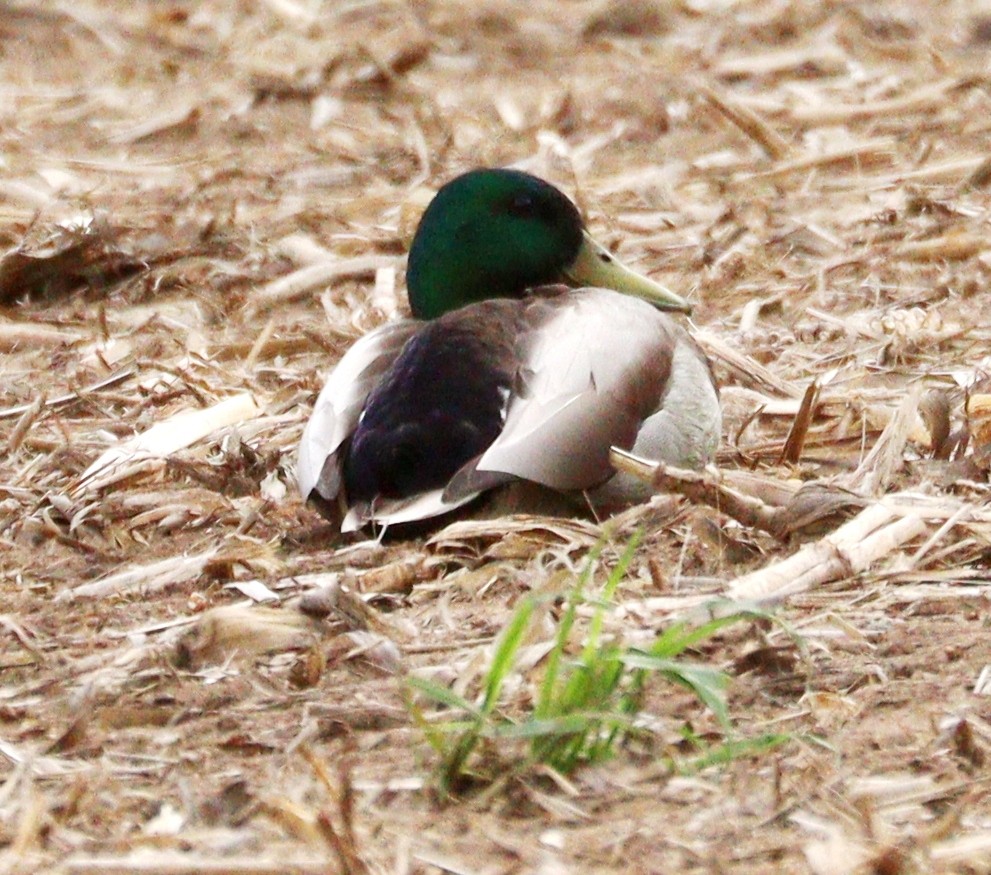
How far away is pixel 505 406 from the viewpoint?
437 cm

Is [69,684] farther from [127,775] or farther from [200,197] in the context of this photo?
[200,197]

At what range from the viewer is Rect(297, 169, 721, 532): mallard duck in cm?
427

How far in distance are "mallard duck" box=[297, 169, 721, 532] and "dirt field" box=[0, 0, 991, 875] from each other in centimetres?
13

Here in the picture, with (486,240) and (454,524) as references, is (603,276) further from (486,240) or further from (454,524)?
(454,524)

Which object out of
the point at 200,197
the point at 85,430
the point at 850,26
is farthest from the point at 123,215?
the point at 850,26

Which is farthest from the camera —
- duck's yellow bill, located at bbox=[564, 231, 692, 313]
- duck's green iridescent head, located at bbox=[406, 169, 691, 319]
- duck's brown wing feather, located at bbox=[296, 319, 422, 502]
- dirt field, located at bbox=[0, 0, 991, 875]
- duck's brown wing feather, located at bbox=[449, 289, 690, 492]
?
duck's yellow bill, located at bbox=[564, 231, 692, 313]

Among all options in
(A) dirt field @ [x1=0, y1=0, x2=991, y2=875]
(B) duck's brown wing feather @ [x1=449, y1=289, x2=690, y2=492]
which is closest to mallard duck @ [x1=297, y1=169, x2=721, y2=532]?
(B) duck's brown wing feather @ [x1=449, y1=289, x2=690, y2=492]

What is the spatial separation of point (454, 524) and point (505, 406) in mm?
305

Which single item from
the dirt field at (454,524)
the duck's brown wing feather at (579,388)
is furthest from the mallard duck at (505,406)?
Result: the dirt field at (454,524)

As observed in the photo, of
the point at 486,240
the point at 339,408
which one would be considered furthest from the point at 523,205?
the point at 339,408

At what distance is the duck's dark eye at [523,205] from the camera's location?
5.32 metres

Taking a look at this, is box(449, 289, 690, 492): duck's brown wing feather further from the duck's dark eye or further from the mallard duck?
the duck's dark eye

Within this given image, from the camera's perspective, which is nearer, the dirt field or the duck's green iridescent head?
the dirt field

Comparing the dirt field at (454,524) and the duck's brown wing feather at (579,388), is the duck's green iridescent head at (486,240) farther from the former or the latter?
the dirt field at (454,524)
